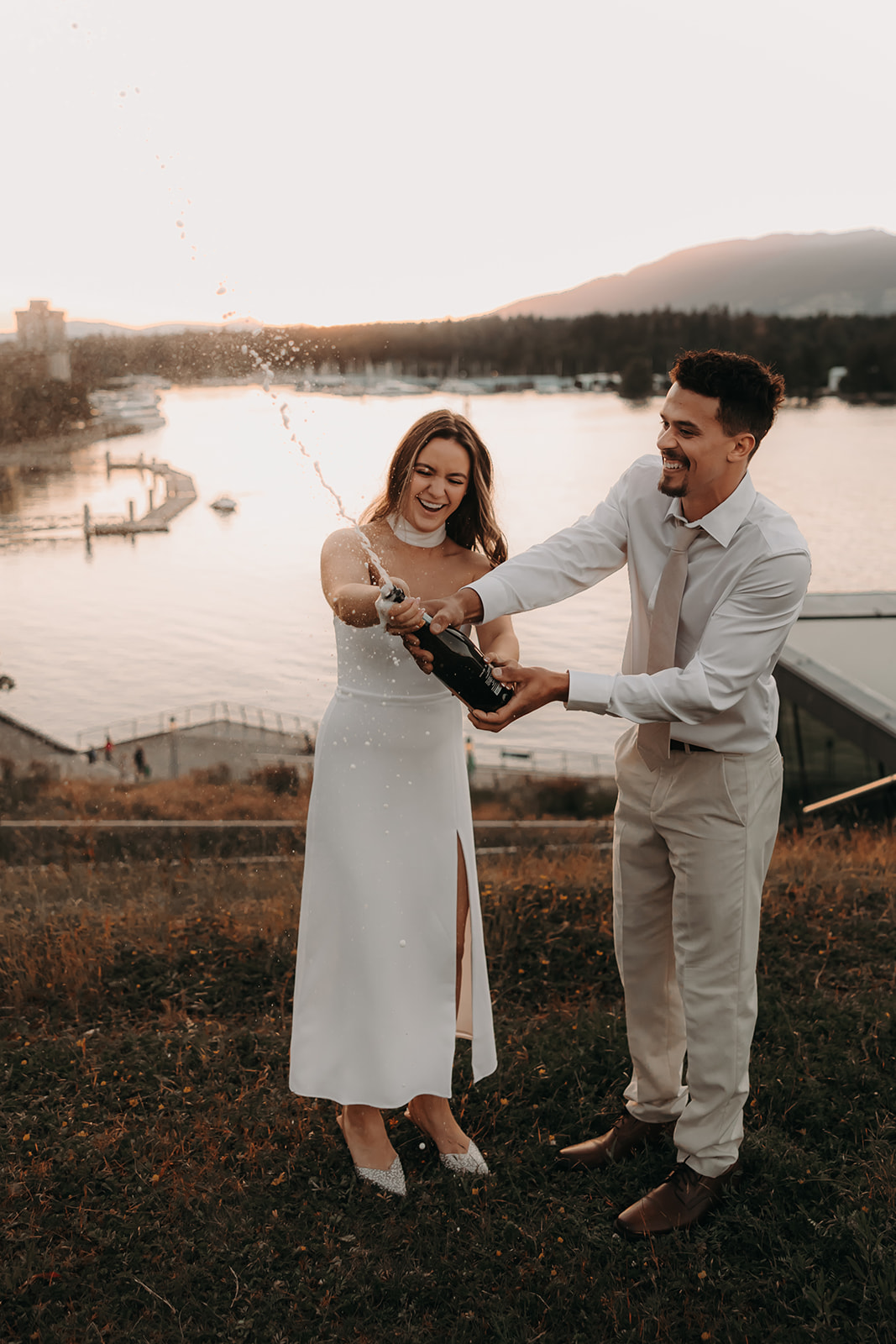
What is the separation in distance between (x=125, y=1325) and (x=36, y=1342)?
21 centimetres

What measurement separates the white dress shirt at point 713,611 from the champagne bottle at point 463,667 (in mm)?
207

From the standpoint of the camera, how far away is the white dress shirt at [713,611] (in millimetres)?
2742

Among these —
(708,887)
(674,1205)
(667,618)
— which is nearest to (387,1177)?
(674,1205)

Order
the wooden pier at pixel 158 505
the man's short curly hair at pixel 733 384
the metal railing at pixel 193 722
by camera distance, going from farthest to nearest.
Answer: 1. the wooden pier at pixel 158 505
2. the metal railing at pixel 193 722
3. the man's short curly hair at pixel 733 384

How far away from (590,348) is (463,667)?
46574mm

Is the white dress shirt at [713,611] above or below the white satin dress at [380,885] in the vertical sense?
above

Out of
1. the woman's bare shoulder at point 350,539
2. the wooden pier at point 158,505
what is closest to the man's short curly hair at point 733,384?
the woman's bare shoulder at point 350,539

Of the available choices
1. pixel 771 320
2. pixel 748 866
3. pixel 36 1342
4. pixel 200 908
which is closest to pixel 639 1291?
pixel 748 866

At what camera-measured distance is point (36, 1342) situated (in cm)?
260

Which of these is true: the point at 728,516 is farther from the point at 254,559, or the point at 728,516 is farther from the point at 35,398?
the point at 254,559

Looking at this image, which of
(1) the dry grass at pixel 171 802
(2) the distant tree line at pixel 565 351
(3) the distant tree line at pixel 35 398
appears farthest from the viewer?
(3) the distant tree line at pixel 35 398

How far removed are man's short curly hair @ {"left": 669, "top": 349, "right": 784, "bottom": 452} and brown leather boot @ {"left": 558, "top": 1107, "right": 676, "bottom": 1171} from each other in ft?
7.01

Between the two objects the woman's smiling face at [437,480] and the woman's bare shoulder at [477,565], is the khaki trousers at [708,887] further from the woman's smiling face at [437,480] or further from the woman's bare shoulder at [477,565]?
the woman's smiling face at [437,480]

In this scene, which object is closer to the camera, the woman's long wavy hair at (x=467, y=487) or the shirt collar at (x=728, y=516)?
the shirt collar at (x=728, y=516)
